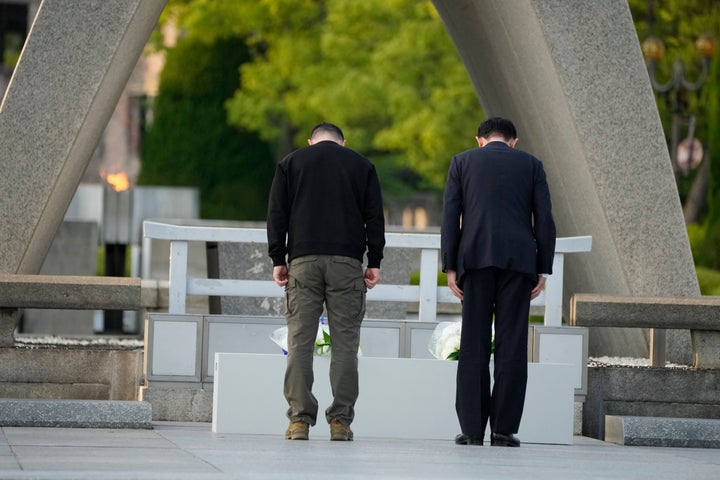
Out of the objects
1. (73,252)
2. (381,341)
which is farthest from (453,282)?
(73,252)

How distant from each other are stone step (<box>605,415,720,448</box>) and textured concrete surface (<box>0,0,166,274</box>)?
162 inches

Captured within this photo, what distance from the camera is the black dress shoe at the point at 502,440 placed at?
26.8 ft

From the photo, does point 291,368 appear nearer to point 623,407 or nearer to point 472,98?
point 623,407

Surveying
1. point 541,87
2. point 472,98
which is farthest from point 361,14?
point 541,87

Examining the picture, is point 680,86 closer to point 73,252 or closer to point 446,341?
point 73,252

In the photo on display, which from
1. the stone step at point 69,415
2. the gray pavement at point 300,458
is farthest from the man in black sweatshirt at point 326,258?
the stone step at point 69,415

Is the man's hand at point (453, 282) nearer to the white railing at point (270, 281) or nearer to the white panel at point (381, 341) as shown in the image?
the white railing at point (270, 281)

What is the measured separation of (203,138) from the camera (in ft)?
122

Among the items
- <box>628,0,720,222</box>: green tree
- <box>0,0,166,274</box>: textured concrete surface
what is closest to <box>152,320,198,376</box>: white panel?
<box>0,0,166,274</box>: textured concrete surface

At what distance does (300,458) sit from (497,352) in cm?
174

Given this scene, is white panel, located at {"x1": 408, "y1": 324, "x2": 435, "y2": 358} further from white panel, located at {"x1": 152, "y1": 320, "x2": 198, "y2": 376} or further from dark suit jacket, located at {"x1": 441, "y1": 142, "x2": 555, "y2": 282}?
dark suit jacket, located at {"x1": 441, "y1": 142, "x2": 555, "y2": 282}

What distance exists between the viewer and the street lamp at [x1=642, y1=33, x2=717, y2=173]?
2438 centimetres

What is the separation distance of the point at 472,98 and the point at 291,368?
25.0 m

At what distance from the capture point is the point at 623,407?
976 centimetres
